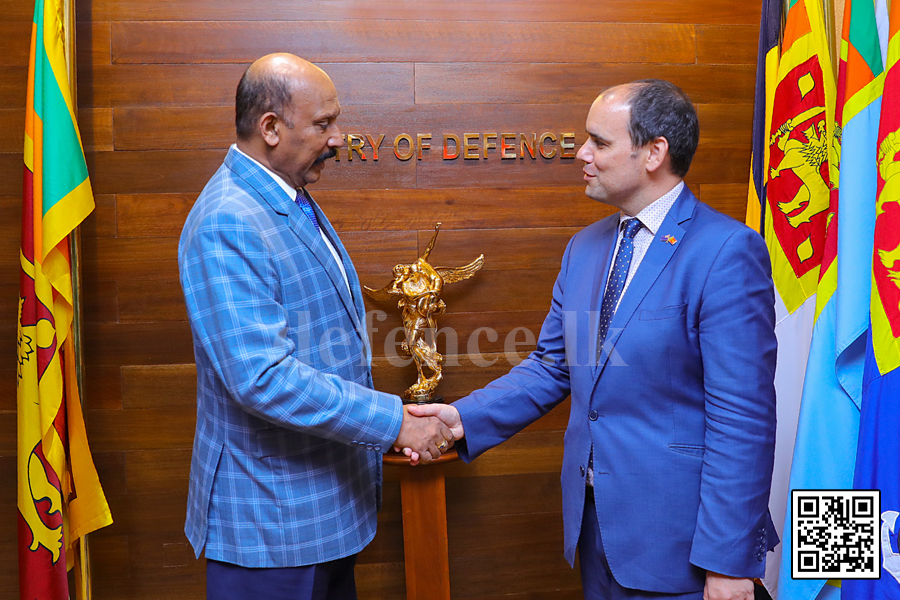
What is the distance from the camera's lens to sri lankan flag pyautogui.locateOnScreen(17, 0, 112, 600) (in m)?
2.08

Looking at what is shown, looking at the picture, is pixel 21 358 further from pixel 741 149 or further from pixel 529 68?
pixel 741 149

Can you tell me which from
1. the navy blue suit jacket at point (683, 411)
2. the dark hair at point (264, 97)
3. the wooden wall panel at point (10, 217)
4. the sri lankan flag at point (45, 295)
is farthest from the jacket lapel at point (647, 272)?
the wooden wall panel at point (10, 217)

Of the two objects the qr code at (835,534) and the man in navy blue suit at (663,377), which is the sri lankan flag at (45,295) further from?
the qr code at (835,534)

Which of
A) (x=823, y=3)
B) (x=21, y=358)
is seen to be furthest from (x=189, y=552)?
(x=823, y=3)

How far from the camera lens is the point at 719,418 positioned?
1.36 meters

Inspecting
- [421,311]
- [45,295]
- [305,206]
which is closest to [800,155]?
[421,311]

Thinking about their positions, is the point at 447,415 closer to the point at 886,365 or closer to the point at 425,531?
the point at 425,531

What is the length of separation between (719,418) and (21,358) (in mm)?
1972

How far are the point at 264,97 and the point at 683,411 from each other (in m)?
1.12

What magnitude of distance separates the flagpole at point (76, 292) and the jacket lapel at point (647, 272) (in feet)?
5.61

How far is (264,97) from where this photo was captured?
5.01 ft

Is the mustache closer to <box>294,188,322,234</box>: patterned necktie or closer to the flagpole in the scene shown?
<box>294,188,322,234</box>: patterned necktie

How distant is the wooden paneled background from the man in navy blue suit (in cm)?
97

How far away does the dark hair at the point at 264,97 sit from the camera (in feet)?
5.01
